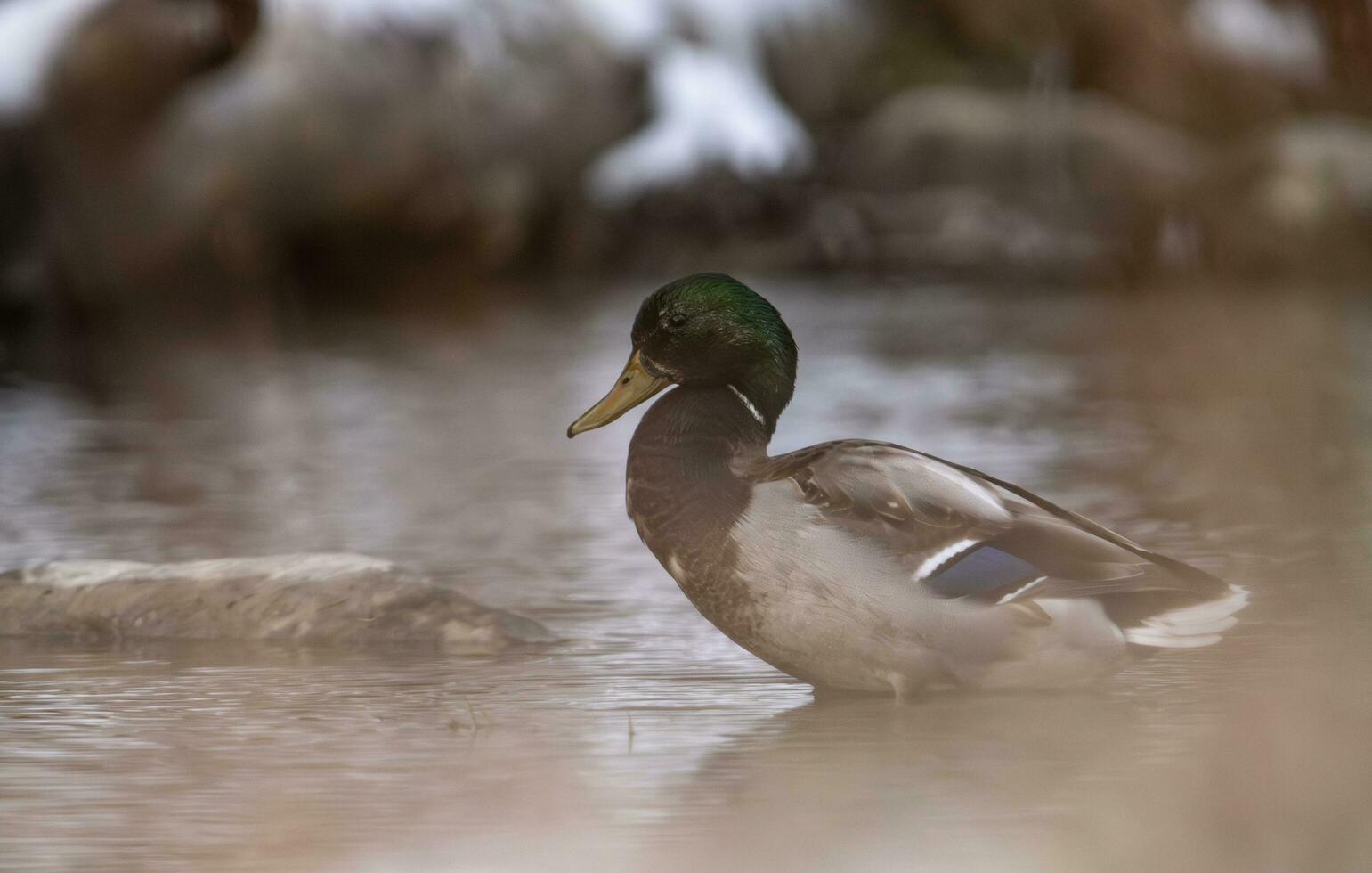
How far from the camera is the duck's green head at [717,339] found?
4.58m

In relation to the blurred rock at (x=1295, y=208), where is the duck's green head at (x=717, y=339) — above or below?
below

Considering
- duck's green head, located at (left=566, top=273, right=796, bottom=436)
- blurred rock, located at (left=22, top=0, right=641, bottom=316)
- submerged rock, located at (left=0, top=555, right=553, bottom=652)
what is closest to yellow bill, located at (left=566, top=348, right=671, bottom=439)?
duck's green head, located at (left=566, top=273, right=796, bottom=436)

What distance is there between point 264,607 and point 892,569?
1.77 metres

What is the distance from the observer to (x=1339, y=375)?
11852 millimetres

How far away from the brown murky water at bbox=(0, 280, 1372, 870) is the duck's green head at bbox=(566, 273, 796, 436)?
2.08 ft

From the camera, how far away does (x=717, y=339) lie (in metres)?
4.57

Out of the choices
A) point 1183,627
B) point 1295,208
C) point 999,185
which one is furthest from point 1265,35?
point 1183,627

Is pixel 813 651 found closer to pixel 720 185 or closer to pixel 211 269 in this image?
pixel 211 269

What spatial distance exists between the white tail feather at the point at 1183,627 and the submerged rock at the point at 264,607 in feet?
4.91

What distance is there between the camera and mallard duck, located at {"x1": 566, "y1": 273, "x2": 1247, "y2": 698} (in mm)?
4285

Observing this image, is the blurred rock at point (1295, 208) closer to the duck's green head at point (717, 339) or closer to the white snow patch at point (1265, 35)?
the white snow patch at point (1265, 35)

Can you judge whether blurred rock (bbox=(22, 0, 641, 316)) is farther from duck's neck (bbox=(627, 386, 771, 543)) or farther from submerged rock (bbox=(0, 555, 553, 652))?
duck's neck (bbox=(627, 386, 771, 543))

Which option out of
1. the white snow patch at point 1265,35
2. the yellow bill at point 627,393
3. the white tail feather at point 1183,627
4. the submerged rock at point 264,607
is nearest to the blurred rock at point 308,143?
the white snow patch at point 1265,35

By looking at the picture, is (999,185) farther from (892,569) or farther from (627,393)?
(892,569)
